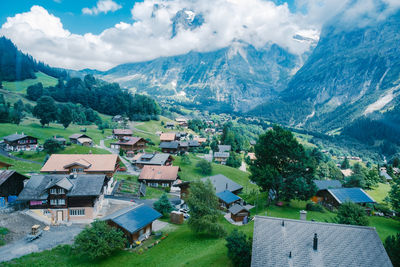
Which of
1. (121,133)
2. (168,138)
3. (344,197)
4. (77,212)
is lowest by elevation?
(77,212)

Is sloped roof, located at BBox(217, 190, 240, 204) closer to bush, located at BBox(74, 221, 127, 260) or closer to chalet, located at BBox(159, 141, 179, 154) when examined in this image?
bush, located at BBox(74, 221, 127, 260)

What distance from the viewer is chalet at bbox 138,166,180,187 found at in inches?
2544

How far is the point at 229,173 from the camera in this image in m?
79.2

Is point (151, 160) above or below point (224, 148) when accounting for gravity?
below

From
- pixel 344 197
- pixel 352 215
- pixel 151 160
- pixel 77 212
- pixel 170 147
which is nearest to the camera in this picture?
pixel 352 215

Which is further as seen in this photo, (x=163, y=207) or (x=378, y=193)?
(x=378, y=193)

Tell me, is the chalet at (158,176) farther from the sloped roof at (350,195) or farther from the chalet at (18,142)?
the sloped roof at (350,195)

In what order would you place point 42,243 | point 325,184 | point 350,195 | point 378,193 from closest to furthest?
point 42,243 → point 350,195 → point 325,184 → point 378,193

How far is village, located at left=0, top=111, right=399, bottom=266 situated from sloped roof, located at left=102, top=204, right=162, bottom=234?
5.6 inches

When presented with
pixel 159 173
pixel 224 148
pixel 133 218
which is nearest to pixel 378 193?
pixel 224 148

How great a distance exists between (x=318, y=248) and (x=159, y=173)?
52004 millimetres

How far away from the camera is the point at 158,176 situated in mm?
65312

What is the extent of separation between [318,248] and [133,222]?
79.9ft

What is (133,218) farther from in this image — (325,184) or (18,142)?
(18,142)
